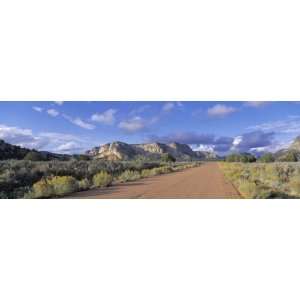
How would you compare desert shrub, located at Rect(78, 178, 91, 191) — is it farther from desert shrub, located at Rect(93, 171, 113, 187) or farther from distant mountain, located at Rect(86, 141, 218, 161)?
distant mountain, located at Rect(86, 141, 218, 161)

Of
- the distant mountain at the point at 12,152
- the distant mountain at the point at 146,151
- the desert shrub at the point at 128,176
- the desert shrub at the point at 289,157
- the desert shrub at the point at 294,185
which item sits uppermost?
the distant mountain at the point at 12,152

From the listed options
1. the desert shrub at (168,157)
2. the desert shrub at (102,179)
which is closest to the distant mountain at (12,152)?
the desert shrub at (102,179)

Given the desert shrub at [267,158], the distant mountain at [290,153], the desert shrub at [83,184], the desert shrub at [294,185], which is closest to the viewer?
the desert shrub at [294,185]

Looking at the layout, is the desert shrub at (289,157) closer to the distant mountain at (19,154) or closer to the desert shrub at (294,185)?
the desert shrub at (294,185)

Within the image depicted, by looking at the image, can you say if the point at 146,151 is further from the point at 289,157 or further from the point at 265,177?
the point at 289,157

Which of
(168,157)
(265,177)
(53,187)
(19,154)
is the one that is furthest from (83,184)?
(265,177)

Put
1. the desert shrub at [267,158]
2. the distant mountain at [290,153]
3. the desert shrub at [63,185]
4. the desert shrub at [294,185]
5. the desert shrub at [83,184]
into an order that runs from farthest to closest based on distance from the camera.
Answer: the desert shrub at [267,158] → the desert shrub at [83,184] → the distant mountain at [290,153] → the desert shrub at [63,185] → the desert shrub at [294,185]
